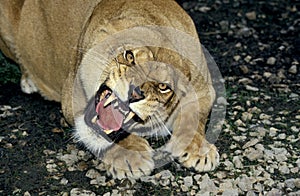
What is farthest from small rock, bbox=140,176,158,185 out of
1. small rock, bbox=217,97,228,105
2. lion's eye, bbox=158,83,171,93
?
small rock, bbox=217,97,228,105

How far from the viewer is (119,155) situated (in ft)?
16.4

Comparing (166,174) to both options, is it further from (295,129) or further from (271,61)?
(271,61)

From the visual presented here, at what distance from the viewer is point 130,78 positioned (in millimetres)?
4422

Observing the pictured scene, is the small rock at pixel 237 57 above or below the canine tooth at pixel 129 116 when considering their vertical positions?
below

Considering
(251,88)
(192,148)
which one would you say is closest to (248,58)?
(251,88)

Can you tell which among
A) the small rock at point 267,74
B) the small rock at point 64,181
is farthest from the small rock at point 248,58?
the small rock at point 64,181

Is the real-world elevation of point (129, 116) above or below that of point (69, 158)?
above

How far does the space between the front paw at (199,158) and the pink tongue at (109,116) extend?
2.07ft

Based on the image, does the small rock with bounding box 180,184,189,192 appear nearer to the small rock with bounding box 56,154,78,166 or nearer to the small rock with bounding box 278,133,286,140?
the small rock with bounding box 56,154,78,166

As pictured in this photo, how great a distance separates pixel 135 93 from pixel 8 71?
257cm

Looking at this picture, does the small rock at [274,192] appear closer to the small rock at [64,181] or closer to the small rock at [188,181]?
the small rock at [188,181]

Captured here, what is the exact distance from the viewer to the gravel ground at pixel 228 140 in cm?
498

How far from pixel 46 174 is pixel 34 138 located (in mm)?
524

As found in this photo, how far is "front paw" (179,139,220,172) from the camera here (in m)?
5.06
